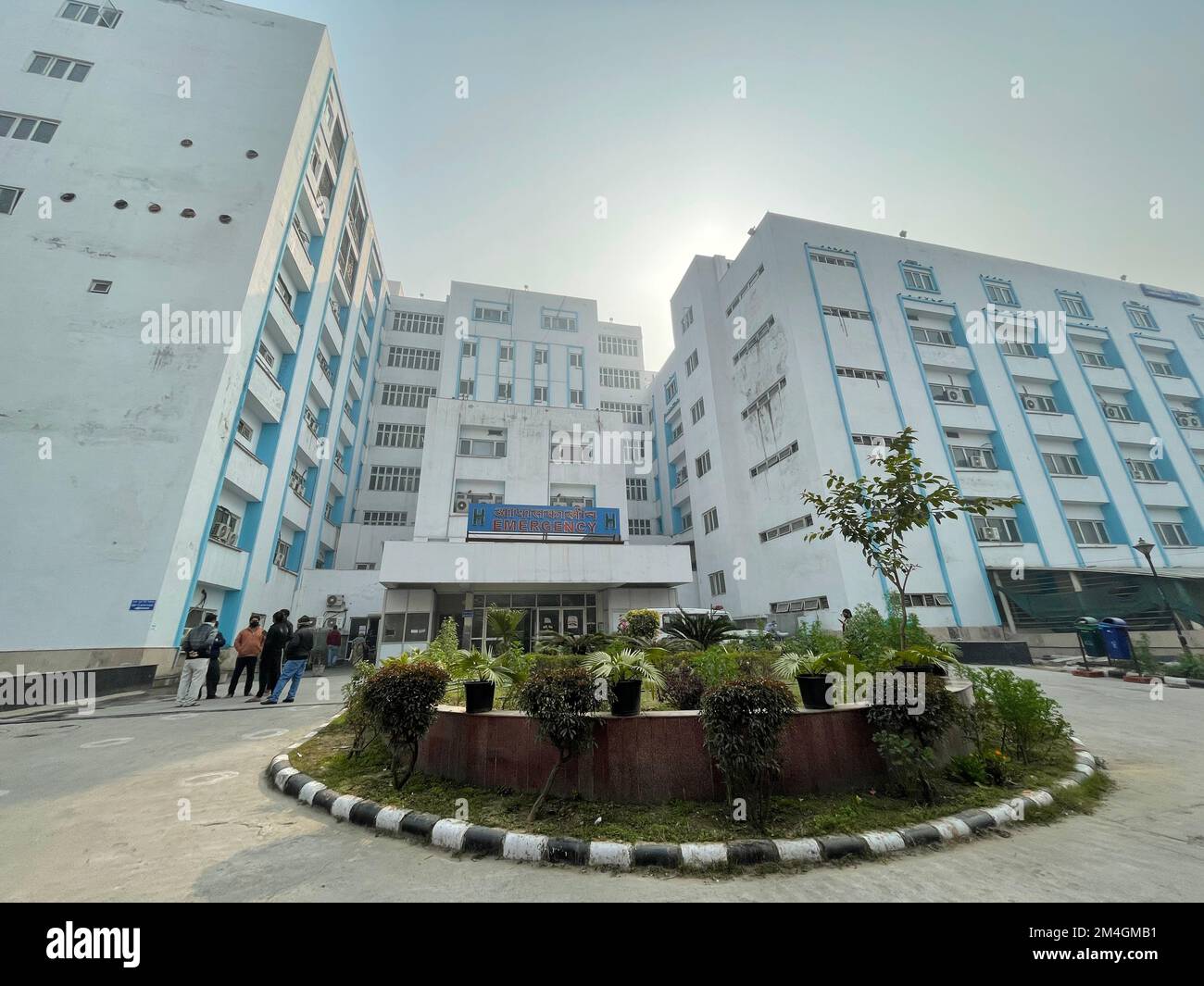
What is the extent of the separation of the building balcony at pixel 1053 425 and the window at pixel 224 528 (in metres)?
38.0

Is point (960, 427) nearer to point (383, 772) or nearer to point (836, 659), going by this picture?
point (836, 659)

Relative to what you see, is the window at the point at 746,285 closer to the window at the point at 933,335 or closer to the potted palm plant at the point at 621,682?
the window at the point at 933,335

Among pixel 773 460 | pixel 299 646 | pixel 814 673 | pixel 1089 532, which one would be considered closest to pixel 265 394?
pixel 299 646

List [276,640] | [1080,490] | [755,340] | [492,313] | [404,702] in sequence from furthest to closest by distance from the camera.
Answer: [492,313] → [755,340] → [1080,490] → [276,640] → [404,702]

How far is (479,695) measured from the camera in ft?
17.0

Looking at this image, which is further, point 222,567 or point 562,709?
point 222,567

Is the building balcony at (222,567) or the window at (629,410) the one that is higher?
the window at (629,410)

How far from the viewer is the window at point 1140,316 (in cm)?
3272

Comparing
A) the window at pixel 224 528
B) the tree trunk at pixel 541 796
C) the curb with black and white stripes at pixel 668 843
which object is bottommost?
the curb with black and white stripes at pixel 668 843

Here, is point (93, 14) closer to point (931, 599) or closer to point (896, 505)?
point (896, 505)

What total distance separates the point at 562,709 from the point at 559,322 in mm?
37217

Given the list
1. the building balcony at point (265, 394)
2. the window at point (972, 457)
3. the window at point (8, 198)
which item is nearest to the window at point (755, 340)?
the window at point (972, 457)

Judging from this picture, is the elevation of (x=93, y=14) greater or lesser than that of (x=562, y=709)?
greater
